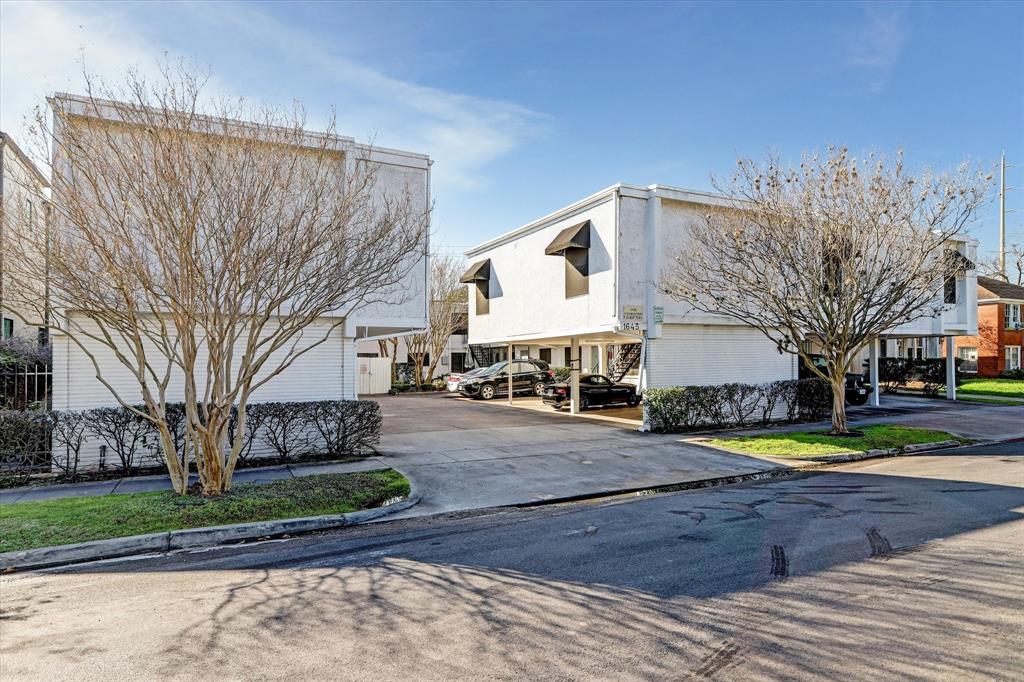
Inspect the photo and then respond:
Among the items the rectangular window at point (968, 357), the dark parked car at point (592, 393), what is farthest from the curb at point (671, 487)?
the rectangular window at point (968, 357)

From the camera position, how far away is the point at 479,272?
2552 cm

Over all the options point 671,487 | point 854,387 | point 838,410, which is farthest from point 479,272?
point 671,487

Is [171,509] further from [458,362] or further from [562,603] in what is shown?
[458,362]

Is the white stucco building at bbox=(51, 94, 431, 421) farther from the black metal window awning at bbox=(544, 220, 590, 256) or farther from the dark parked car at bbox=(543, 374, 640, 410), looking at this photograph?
the dark parked car at bbox=(543, 374, 640, 410)

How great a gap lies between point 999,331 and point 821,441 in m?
32.0

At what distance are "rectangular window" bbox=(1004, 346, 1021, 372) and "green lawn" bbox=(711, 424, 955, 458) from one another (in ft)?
93.1

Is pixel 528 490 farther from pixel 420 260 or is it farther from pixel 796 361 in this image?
pixel 796 361

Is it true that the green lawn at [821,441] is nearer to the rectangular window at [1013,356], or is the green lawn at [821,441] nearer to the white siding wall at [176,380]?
the white siding wall at [176,380]

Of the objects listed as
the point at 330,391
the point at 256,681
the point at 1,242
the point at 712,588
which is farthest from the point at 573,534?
the point at 1,242

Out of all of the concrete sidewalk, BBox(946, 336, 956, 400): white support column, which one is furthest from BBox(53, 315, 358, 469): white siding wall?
BBox(946, 336, 956, 400): white support column

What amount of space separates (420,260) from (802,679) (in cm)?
1142

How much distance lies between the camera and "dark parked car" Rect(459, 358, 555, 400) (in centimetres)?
2780

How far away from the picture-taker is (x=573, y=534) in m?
7.14

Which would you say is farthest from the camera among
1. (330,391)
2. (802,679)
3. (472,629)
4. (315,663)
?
(330,391)
